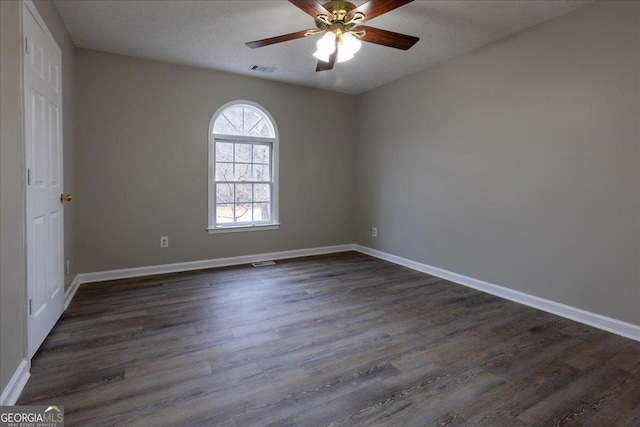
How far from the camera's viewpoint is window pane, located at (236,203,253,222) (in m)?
4.61

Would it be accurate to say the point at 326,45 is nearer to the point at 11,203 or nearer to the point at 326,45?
the point at 326,45

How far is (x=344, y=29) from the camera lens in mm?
2467

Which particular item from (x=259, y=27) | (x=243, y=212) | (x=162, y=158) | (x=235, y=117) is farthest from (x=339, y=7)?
(x=243, y=212)

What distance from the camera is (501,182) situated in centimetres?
332

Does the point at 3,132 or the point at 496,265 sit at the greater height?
the point at 3,132

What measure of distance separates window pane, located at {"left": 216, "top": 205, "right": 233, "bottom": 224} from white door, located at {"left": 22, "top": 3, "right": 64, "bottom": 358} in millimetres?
1847

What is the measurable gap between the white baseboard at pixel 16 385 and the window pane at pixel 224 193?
278cm

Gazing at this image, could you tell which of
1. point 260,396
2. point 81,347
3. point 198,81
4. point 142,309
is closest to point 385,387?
point 260,396

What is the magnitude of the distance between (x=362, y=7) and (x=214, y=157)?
2731mm

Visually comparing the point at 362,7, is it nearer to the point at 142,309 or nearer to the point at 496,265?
the point at 496,265

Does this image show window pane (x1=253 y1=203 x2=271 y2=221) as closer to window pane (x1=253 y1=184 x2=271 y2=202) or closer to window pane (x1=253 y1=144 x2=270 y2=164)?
window pane (x1=253 y1=184 x2=271 y2=202)

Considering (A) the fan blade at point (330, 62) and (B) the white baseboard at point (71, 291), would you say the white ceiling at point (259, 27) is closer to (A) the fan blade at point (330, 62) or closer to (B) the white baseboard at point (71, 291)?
(A) the fan blade at point (330, 62)

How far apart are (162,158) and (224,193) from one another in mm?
868

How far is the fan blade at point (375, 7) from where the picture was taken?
2105mm
